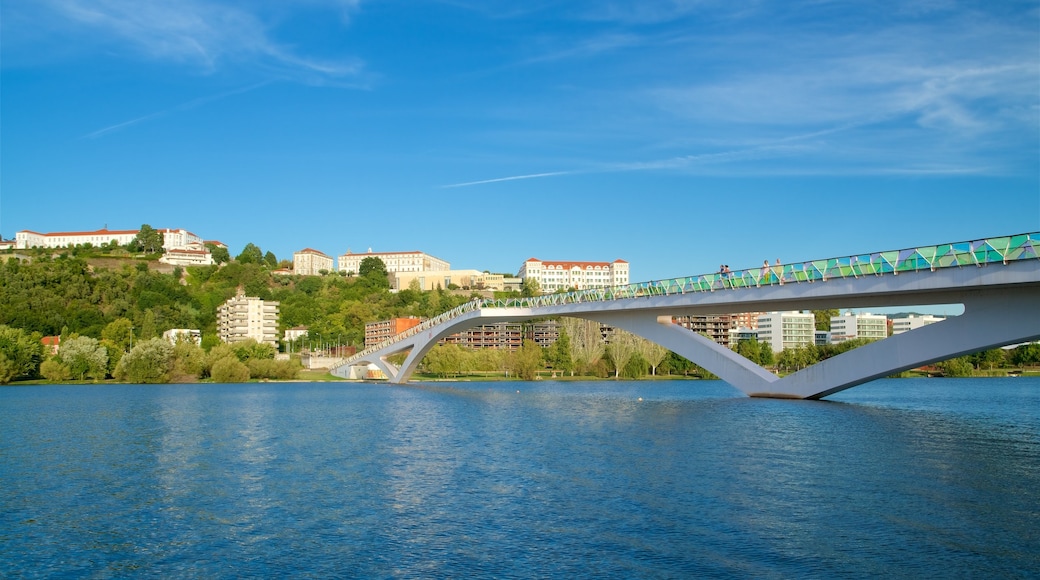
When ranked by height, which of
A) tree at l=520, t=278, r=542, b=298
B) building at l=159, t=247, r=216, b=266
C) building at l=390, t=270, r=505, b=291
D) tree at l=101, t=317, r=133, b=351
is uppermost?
building at l=159, t=247, r=216, b=266

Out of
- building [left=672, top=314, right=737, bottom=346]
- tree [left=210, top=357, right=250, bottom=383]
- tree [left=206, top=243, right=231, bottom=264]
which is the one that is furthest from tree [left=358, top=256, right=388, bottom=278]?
tree [left=210, top=357, right=250, bottom=383]

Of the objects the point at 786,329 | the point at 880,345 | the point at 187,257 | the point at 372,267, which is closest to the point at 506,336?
the point at 372,267

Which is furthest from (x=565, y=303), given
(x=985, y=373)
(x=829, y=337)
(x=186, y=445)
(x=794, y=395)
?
(x=829, y=337)

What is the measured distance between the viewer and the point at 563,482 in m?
21.0

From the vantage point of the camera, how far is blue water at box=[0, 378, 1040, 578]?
1403cm

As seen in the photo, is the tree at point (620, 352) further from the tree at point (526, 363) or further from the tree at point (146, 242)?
the tree at point (146, 242)

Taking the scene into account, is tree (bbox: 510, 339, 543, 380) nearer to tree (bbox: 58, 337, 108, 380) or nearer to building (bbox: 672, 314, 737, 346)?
tree (bbox: 58, 337, 108, 380)

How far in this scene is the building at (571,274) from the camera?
190m

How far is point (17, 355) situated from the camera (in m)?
80.6

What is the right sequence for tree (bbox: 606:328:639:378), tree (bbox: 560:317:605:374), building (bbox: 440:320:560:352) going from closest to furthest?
tree (bbox: 606:328:639:378) → tree (bbox: 560:317:605:374) → building (bbox: 440:320:560:352)

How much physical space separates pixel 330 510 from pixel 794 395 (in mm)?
32556

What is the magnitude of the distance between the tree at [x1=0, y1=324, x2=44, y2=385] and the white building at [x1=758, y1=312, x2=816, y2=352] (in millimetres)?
115310

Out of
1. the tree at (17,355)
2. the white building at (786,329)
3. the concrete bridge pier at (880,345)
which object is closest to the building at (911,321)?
the white building at (786,329)

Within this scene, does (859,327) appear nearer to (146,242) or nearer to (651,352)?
(651,352)
